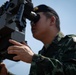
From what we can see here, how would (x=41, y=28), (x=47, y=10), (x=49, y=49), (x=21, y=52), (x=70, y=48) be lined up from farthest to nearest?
(x=47, y=10)
(x=41, y=28)
(x=49, y=49)
(x=70, y=48)
(x=21, y=52)

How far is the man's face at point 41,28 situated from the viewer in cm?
255

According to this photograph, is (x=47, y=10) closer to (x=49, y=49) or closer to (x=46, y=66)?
(x=49, y=49)

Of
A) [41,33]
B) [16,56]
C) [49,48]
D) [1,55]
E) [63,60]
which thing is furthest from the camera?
[41,33]

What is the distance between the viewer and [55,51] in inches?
88.2

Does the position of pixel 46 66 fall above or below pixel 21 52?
below

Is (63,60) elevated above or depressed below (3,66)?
above

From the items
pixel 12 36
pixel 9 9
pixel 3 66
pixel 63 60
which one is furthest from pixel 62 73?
pixel 3 66

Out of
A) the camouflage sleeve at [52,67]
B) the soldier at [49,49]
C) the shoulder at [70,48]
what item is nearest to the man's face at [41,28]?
the soldier at [49,49]

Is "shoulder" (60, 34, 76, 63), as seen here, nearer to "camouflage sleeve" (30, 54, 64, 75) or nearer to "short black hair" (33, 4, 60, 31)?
"camouflage sleeve" (30, 54, 64, 75)

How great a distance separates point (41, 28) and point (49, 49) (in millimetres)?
303

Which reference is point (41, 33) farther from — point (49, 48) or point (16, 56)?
point (16, 56)

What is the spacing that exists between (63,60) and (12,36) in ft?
1.56

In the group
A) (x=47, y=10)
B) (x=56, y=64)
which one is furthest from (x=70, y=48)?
(x=47, y=10)

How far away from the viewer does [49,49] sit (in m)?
2.37
